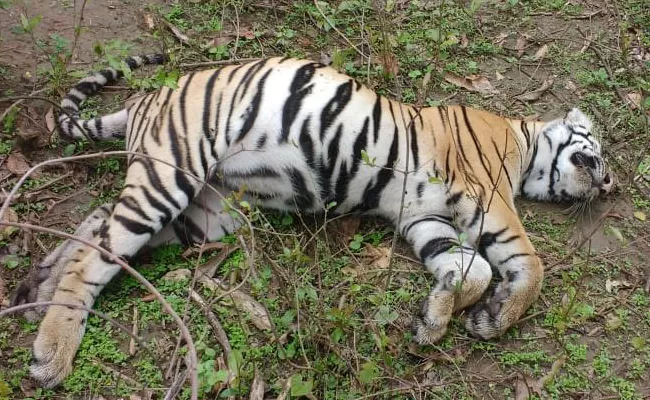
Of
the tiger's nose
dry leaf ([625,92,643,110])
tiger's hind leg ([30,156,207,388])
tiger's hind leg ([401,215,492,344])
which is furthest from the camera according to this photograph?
dry leaf ([625,92,643,110])

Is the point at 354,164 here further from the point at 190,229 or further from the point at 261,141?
the point at 190,229

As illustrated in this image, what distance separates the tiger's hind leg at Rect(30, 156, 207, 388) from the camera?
9.76ft

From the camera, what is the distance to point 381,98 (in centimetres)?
385

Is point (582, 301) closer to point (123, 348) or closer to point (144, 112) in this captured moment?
point (123, 348)

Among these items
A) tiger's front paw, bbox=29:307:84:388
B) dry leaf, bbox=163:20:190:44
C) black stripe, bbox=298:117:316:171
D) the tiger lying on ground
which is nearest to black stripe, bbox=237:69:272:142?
the tiger lying on ground

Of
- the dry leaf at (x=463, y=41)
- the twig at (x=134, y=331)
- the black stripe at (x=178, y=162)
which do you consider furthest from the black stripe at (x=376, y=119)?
the dry leaf at (x=463, y=41)

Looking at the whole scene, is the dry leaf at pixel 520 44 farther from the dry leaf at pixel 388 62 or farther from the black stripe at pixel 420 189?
the black stripe at pixel 420 189

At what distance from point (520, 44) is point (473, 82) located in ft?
2.18

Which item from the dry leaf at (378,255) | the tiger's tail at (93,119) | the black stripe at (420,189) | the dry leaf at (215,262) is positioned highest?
the tiger's tail at (93,119)

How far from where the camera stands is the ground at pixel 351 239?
301 cm

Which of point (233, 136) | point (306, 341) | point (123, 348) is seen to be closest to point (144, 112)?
point (233, 136)

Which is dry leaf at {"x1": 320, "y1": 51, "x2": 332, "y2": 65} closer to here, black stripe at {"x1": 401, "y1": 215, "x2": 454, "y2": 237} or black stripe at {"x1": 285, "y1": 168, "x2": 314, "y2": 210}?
black stripe at {"x1": 285, "y1": 168, "x2": 314, "y2": 210}

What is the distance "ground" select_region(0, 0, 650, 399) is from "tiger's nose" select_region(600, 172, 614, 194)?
0.12 m

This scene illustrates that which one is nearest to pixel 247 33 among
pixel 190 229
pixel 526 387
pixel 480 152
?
pixel 190 229
